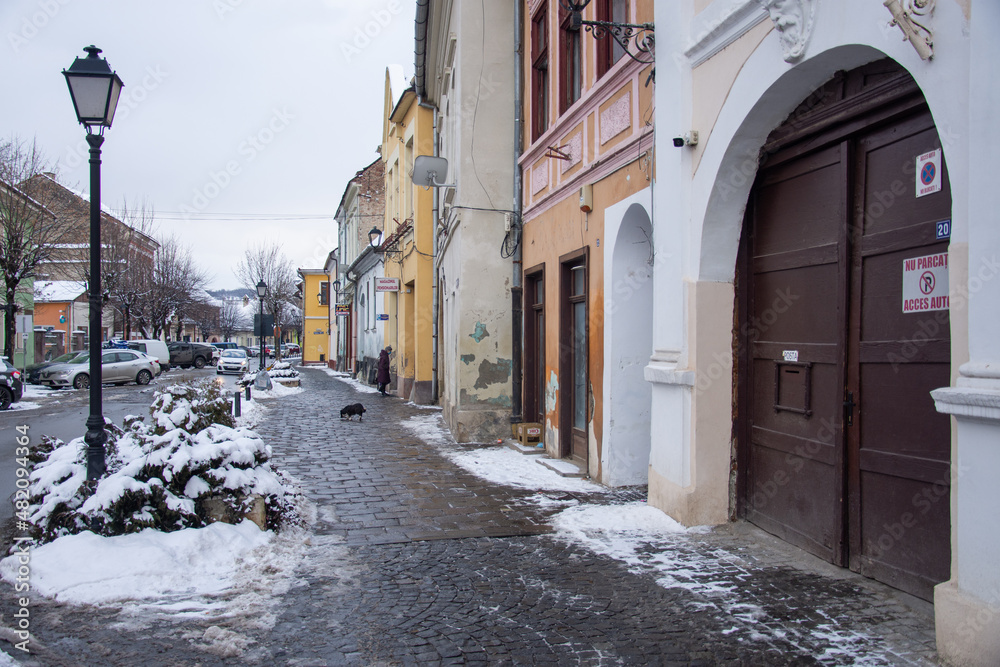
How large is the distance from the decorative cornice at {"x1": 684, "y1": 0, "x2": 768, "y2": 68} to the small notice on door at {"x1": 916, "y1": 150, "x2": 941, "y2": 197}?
167 centimetres

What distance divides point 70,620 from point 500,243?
900 cm

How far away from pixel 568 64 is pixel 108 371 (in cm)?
2439

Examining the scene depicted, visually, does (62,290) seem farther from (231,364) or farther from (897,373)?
(897,373)

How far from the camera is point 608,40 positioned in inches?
326

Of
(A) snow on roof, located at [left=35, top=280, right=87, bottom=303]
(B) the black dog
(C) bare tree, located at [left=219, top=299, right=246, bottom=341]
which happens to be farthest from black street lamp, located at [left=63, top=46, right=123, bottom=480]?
(C) bare tree, located at [left=219, top=299, right=246, bottom=341]

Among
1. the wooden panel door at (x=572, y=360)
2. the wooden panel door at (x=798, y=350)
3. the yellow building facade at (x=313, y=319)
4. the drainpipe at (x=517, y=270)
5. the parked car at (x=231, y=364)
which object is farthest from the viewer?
the yellow building facade at (x=313, y=319)

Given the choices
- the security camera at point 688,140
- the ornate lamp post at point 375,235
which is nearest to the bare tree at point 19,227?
the ornate lamp post at point 375,235

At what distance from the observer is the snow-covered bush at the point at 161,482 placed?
534 cm

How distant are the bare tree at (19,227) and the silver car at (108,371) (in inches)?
90.8

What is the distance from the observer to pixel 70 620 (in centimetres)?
422

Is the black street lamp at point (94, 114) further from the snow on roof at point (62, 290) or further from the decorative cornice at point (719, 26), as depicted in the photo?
the snow on roof at point (62, 290)

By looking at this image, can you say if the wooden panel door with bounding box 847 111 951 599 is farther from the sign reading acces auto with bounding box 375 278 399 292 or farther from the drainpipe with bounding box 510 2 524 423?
the sign reading acces auto with bounding box 375 278 399 292

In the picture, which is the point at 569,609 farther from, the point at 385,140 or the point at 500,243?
the point at 385,140

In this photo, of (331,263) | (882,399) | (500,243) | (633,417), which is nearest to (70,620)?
(882,399)
